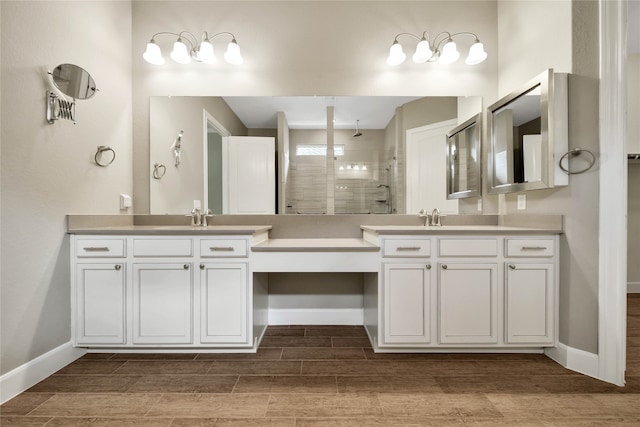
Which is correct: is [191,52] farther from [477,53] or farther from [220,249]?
[477,53]

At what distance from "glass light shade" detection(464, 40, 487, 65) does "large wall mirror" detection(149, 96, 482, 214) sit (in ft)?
0.91

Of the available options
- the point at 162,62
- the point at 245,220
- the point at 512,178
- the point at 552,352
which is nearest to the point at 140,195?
the point at 245,220

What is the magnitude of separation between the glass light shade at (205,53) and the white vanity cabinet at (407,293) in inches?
76.0

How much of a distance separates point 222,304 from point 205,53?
1.85 metres

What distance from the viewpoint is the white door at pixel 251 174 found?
8.04 ft

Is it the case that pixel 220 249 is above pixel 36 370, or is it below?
above

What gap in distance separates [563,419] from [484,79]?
2.31 m

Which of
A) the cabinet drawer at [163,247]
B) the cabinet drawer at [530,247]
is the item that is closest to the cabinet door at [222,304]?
the cabinet drawer at [163,247]

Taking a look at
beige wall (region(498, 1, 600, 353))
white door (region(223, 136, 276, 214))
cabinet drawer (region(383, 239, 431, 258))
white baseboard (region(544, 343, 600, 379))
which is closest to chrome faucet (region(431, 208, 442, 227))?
cabinet drawer (region(383, 239, 431, 258))

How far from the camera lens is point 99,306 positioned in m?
1.89

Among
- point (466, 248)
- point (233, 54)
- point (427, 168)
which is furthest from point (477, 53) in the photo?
point (233, 54)

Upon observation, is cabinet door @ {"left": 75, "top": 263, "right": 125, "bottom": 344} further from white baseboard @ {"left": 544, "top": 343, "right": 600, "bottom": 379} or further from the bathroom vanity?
white baseboard @ {"left": 544, "top": 343, "right": 600, "bottom": 379}

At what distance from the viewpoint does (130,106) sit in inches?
97.0

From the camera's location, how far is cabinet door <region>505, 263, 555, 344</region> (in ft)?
6.17
